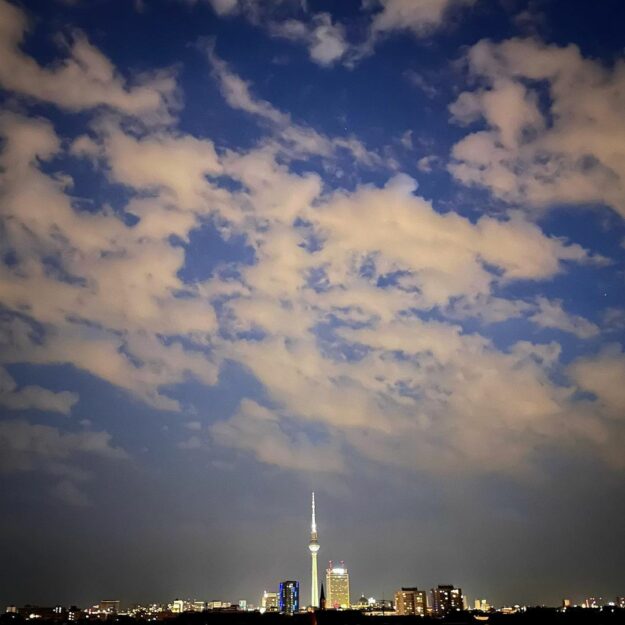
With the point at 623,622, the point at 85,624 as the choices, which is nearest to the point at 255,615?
the point at 85,624

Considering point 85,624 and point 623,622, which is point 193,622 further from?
point 623,622

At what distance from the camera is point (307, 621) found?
121m

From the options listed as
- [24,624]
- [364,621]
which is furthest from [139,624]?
[364,621]

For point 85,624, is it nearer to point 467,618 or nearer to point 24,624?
point 24,624

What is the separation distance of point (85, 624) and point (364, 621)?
56730mm

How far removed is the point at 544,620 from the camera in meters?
113

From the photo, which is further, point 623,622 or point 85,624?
point 85,624

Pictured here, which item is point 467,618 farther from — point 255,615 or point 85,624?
point 85,624

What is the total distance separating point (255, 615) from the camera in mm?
126375

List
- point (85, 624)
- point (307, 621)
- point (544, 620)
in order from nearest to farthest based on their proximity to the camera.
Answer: point (544, 620) → point (307, 621) → point (85, 624)

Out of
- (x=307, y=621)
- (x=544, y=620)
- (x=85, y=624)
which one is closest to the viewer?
(x=544, y=620)

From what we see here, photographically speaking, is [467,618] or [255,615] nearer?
[255,615]

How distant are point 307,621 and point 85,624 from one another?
154 feet

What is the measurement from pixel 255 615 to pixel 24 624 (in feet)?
146
